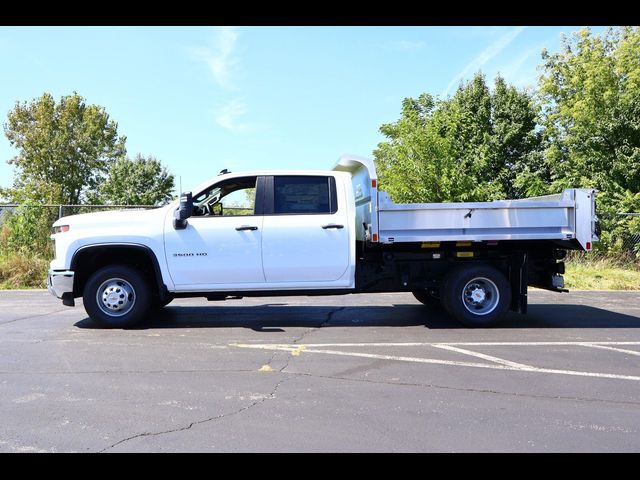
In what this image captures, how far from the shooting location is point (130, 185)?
49.6m

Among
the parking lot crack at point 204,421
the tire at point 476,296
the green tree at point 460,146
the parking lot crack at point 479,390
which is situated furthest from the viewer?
the green tree at point 460,146

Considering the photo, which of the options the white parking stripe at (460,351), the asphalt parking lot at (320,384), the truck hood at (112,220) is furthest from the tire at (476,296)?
the truck hood at (112,220)

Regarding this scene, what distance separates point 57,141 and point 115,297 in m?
44.0

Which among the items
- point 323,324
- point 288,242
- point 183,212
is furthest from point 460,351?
point 183,212

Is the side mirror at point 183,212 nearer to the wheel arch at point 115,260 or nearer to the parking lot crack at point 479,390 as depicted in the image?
the wheel arch at point 115,260

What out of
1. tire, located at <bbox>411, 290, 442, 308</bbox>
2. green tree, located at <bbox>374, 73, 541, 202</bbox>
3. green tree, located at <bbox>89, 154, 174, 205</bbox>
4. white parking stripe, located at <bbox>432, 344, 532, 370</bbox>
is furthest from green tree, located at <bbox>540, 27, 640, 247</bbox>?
green tree, located at <bbox>89, 154, 174, 205</bbox>

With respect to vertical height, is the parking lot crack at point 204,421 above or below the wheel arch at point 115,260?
below

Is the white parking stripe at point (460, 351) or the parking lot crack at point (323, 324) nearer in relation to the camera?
the white parking stripe at point (460, 351)

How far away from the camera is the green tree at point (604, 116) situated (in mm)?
23281

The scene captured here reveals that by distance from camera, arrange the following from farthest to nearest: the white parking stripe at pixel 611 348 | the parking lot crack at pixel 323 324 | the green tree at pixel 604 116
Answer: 1. the green tree at pixel 604 116
2. the parking lot crack at pixel 323 324
3. the white parking stripe at pixel 611 348

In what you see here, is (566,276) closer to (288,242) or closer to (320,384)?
(288,242)

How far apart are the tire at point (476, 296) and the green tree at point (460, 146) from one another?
10.7 m

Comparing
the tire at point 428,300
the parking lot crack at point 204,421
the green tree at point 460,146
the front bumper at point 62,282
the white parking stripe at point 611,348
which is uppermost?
the green tree at point 460,146

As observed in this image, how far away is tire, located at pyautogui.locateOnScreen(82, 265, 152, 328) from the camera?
7273mm
